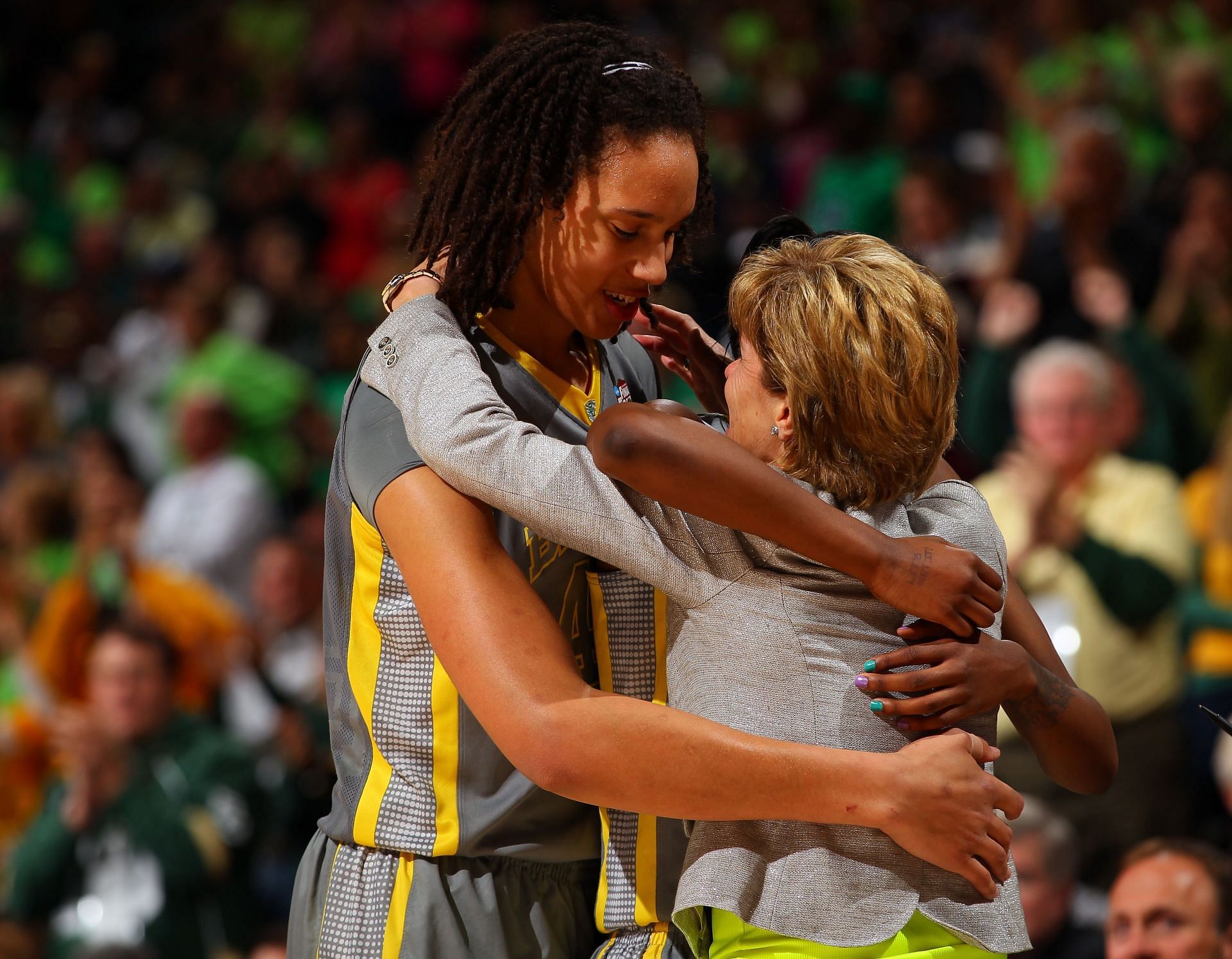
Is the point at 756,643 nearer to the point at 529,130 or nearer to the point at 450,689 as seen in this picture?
the point at 450,689

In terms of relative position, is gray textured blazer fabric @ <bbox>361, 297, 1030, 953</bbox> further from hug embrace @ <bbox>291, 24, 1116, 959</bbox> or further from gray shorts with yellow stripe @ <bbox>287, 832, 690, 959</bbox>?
gray shorts with yellow stripe @ <bbox>287, 832, 690, 959</bbox>

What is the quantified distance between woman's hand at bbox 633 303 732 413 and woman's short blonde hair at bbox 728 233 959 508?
1.05ft

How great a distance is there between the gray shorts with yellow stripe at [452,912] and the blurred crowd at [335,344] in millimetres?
725

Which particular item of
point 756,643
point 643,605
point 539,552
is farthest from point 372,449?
point 756,643

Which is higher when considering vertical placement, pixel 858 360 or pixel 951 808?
pixel 858 360

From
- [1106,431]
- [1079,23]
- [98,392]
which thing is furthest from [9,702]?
[1079,23]

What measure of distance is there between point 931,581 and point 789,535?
0.16 m

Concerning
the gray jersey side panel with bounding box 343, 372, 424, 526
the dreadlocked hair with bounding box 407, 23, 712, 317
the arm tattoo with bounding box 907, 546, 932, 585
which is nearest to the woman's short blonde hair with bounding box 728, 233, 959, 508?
the arm tattoo with bounding box 907, 546, 932, 585

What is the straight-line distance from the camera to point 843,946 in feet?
5.51

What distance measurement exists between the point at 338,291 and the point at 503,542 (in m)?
5.78

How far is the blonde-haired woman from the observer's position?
169 centimetres

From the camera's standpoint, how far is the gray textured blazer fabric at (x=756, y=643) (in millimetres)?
1698

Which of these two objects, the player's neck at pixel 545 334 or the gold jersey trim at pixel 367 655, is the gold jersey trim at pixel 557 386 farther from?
the gold jersey trim at pixel 367 655

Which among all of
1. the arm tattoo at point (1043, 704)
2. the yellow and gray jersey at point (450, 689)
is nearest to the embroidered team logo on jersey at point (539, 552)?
the yellow and gray jersey at point (450, 689)
